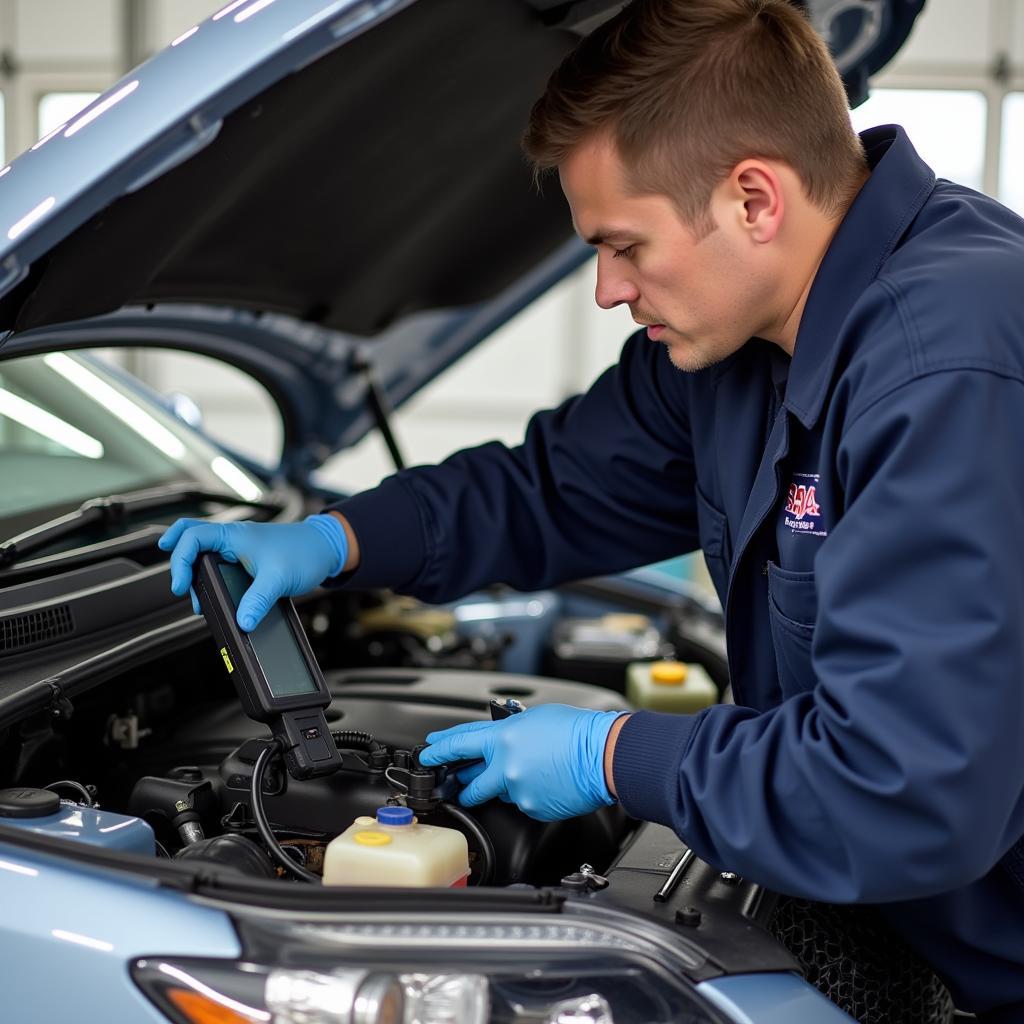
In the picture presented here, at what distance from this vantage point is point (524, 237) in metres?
2.20

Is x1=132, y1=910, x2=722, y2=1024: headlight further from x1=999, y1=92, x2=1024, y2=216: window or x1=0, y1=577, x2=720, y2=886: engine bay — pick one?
x1=999, y1=92, x2=1024, y2=216: window

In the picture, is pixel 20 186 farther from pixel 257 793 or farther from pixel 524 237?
pixel 524 237

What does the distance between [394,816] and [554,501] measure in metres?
0.71

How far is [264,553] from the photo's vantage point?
1.50m

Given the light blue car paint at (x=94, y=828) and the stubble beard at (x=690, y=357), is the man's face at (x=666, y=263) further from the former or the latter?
the light blue car paint at (x=94, y=828)

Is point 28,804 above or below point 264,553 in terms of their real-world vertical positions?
below

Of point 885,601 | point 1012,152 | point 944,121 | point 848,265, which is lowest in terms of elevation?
point 885,601

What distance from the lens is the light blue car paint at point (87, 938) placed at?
0.95 meters

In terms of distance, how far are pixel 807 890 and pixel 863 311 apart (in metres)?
0.54

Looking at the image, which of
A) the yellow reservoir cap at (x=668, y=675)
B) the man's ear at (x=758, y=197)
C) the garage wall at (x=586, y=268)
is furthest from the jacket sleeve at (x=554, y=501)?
the garage wall at (x=586, y=268)

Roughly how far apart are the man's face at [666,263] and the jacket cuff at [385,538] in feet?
1.62

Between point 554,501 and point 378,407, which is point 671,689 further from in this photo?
point 378,407

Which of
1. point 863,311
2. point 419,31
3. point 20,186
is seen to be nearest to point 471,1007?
point 863,311

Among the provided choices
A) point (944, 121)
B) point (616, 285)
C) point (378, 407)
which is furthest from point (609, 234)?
point (944, 121)
